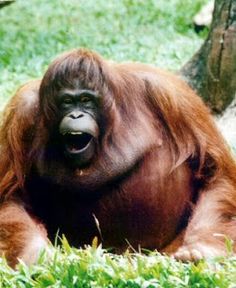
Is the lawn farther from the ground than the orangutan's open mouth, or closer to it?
closer to it

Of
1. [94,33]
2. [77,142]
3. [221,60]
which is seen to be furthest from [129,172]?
[94,33]

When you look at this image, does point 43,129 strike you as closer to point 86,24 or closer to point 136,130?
point 136,130

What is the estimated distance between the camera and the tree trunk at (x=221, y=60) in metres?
6.74

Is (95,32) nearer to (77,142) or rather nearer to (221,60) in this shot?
(221,60)

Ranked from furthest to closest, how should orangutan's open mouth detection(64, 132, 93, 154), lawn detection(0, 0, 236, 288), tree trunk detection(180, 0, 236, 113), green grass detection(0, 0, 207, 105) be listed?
green grass detection(0, 0, 207, 105) < lawn detection(0, 0, 236, 288) < tree trunk detection(180, 0, 236, 113) < orangutan's open mouth detection(64, 132, 93, 154)

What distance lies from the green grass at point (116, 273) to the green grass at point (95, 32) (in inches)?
160

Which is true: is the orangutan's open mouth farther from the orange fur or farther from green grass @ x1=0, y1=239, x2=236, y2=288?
green grass @ x1=0, y1=239, x2=236, y2=288

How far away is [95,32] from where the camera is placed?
10039 mm

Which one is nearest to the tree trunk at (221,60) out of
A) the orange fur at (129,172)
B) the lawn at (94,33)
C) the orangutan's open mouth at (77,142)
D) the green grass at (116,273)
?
the lawn at (94,33)

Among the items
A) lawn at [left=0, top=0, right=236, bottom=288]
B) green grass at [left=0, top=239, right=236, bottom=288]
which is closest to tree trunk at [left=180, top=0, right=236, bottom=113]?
lawn at [left=0, top=0, right=236, bottom=288]

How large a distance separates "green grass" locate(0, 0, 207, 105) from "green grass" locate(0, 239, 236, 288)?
405 centimetres

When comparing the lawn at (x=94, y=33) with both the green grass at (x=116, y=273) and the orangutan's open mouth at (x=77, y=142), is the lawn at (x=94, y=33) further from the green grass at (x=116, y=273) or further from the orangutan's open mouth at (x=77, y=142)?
the orangutan's open mouth at (x=77, y=142)

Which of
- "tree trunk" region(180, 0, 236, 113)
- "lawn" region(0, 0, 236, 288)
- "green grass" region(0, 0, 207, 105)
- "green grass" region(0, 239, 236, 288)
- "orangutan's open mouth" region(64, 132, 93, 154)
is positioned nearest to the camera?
"green grass" region(0, 239, 236, 288)

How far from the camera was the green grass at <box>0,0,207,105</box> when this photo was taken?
349 inches
